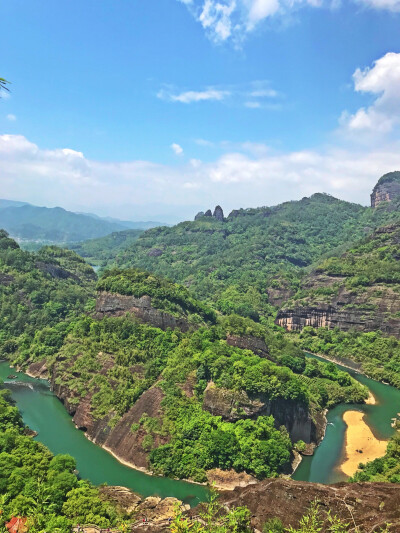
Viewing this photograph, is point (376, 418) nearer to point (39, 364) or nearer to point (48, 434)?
point (48, 434)

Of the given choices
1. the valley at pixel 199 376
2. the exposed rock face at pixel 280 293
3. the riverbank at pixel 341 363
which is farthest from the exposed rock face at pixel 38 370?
the exposed rock face at pixel 280 293

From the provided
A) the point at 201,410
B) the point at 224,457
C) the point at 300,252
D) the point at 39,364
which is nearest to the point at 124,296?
the point at 39,364

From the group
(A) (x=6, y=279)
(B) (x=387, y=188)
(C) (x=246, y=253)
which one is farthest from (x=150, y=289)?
(B) (x=387, y=188)

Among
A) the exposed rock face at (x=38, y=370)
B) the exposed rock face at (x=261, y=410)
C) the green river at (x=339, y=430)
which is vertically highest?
the exposed rock face at (x=261, y=410)

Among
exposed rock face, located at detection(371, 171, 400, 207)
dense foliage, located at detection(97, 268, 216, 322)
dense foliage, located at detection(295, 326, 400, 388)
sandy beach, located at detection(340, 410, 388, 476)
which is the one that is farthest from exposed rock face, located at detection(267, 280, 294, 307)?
exposed rock face, located at detection(371, 171, 400, 207)

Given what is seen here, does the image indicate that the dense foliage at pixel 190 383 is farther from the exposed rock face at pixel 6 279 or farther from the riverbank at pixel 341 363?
the exposed rock face at pixel 6 279

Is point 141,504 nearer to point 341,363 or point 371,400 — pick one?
point 371,400
